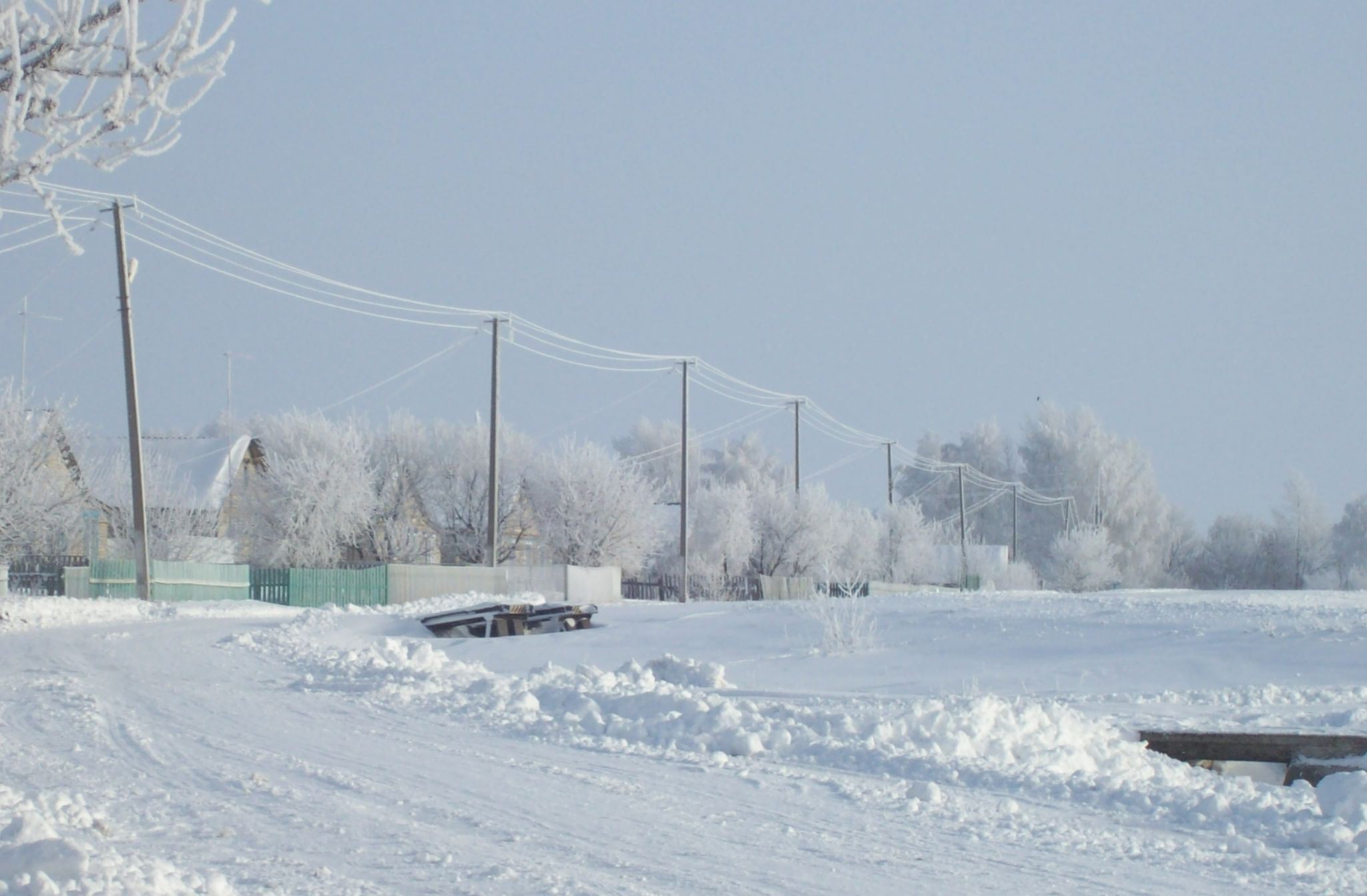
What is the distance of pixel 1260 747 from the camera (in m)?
12.3

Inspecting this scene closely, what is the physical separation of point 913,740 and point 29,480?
124ft

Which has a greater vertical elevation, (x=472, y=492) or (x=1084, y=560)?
(x=472, y=492)

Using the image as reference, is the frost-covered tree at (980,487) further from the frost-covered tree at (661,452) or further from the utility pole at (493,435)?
the utility pole at (493,435)

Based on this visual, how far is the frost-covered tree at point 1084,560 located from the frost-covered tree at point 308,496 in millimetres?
40452

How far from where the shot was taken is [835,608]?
A: 22.6 m

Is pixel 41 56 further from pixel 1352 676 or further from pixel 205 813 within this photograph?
pixel 1352 676

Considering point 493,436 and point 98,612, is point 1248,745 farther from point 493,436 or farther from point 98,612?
point 493,436

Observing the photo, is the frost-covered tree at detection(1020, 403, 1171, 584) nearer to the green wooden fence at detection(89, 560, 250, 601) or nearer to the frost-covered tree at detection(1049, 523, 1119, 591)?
the frost-covered tree at detection(1049, 523, 1119, 591)

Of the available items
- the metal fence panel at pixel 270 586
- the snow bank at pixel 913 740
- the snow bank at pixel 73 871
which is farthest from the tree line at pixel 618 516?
the snow bank at pixel 73 871

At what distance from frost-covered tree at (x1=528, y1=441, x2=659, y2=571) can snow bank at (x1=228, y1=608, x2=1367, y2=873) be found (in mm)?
40845

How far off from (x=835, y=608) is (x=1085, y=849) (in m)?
15.0

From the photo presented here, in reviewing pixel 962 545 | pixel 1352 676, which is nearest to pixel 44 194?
pixel 1352 676

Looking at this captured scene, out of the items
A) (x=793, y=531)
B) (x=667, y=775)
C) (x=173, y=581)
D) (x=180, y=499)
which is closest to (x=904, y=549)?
(x=793, y=531)

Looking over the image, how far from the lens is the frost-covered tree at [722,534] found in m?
64.0
